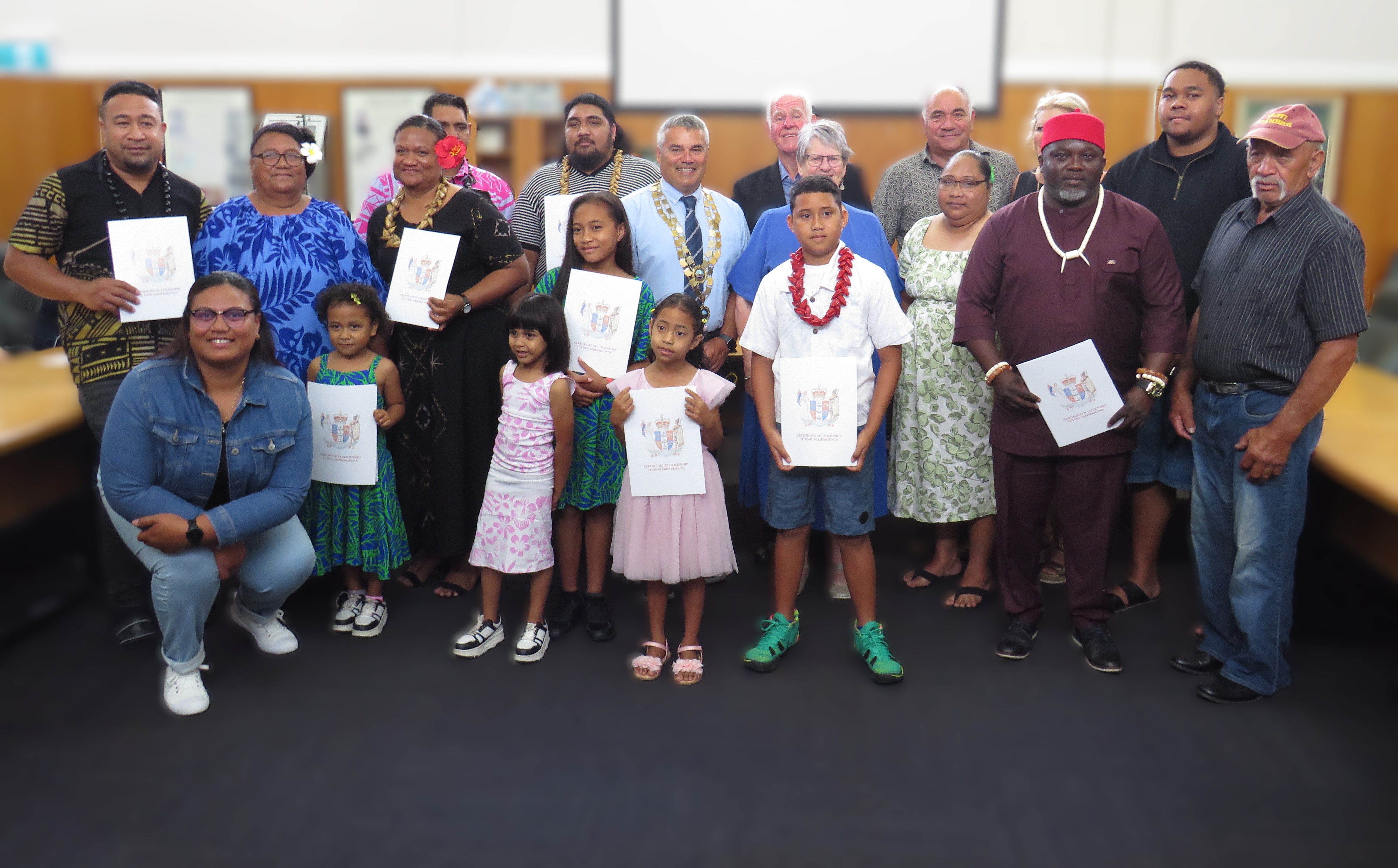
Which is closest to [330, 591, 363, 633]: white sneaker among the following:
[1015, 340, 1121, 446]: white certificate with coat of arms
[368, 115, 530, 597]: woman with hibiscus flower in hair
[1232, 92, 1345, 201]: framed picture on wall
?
[368, 115, 530, 597]: woman with hibiscus flower in hair

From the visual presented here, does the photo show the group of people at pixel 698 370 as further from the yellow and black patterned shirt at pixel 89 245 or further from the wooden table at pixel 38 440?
the wooden table at pixel 38 440

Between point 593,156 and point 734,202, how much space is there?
535 millimetres

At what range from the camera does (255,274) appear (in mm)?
3025

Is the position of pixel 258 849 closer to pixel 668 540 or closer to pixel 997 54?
pixel 668 540

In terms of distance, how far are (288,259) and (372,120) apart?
18.4ft

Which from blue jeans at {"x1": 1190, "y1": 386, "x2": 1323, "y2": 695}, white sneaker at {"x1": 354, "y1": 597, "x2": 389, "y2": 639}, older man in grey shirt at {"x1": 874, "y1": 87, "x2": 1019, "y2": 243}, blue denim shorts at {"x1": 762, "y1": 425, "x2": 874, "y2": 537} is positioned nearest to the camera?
blue jeans at {"x1": 1190, "y1": 386, "x2": 1323, "y2": 695}

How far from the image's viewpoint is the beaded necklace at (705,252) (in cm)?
325

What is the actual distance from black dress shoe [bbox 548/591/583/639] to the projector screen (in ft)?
19.4

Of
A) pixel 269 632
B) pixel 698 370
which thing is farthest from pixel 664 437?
pixel 269 632

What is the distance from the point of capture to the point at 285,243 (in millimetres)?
3033

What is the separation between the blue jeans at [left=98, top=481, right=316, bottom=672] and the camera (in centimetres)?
269

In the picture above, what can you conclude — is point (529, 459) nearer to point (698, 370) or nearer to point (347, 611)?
point (698, 370)

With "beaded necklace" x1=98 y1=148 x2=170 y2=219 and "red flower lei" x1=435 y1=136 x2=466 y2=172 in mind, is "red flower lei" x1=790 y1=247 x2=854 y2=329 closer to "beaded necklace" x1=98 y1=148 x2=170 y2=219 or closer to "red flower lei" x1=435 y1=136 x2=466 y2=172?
"red flower lei" x1=435 y1=136 x2=466 y2=172

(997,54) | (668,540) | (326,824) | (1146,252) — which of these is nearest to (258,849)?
(326,824)
